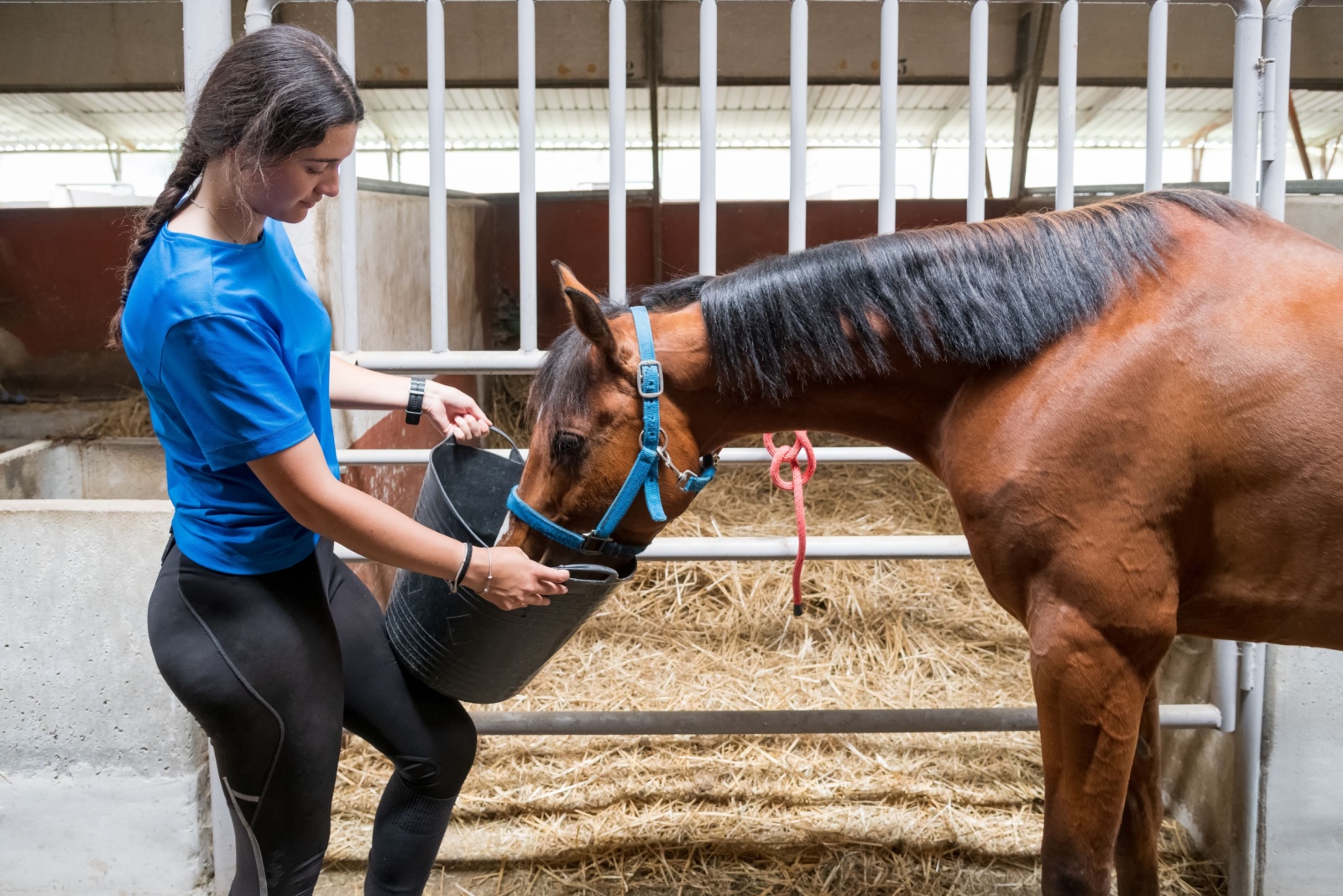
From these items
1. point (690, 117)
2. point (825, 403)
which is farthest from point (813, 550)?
point (690, 117)

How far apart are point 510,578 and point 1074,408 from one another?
770 mm

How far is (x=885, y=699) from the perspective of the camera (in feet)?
9.48

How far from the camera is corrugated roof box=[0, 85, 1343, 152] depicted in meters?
6.68

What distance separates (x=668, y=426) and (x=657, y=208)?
12.1 feet

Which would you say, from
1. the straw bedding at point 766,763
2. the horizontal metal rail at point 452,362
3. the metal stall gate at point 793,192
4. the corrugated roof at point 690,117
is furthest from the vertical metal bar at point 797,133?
the corrugated roof at point 690,117

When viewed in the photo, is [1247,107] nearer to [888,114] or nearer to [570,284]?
[888,114]

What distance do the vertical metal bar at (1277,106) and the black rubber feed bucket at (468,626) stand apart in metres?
1.40

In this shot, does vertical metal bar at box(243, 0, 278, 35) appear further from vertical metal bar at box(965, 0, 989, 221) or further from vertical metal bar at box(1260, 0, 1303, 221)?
vertical metal bar at box(1260, 0, 1303, 221)

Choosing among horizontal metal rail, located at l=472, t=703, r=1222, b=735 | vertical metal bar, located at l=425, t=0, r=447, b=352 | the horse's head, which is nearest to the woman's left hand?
the horse's head

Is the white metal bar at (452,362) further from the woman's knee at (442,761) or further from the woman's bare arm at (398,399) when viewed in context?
the woman's knee at (442,761)

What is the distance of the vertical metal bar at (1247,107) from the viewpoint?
73.0 inches

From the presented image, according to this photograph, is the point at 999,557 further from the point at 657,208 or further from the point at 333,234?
the point at 657,208

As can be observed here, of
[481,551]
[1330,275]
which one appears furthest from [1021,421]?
[481,551]

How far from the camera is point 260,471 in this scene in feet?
3.74
